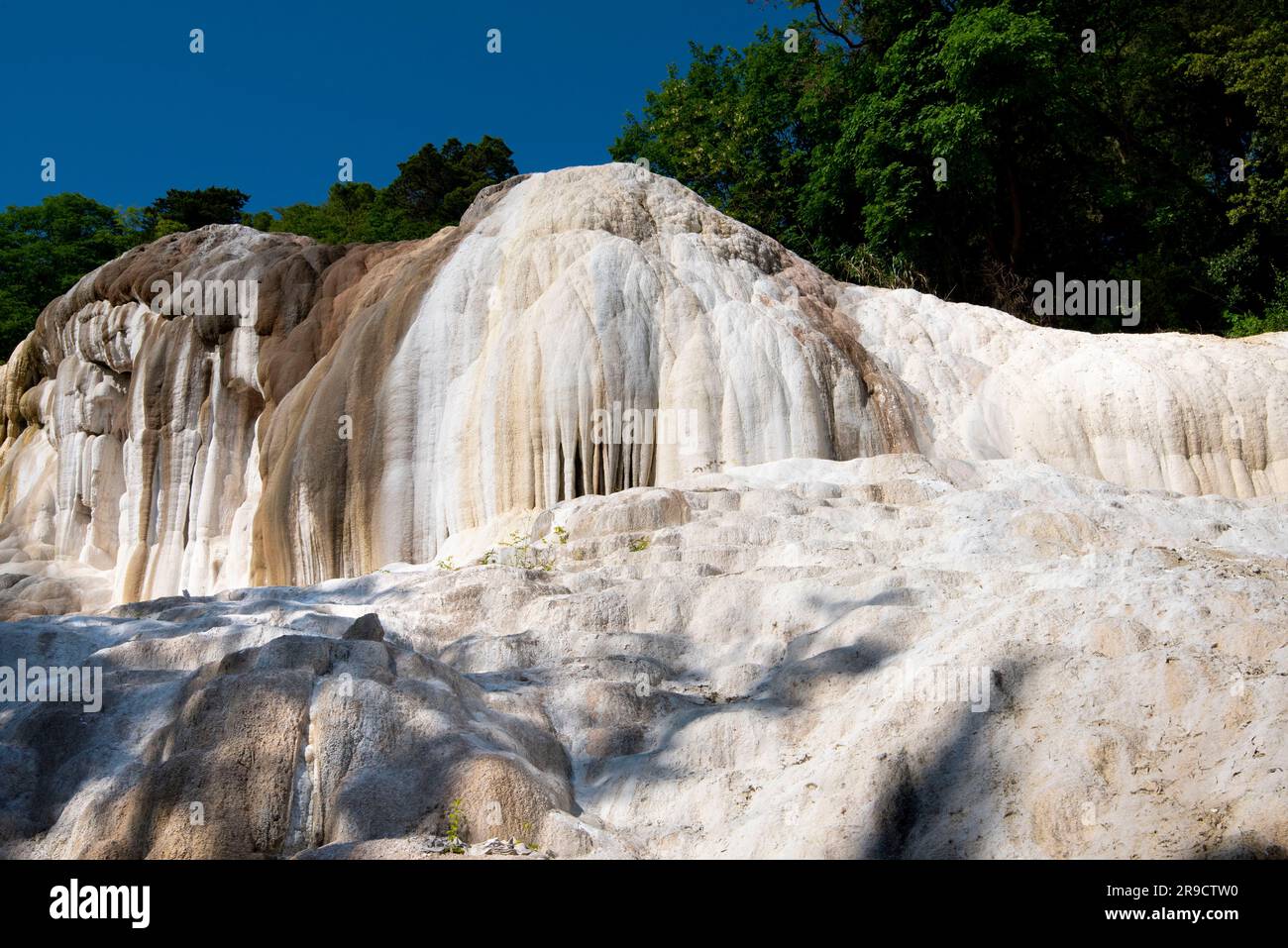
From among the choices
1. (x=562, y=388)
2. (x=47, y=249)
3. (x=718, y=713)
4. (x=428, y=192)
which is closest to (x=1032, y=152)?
(x=562, y=388)

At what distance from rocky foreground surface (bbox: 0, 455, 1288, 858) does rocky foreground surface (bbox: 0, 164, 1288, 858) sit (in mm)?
25

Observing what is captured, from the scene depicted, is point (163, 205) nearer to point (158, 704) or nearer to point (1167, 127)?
point (1167, 127)

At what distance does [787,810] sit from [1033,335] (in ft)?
43.7

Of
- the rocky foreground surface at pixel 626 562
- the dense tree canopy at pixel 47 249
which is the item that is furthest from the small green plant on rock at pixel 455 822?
the dense tree canopy at pixel 47 249

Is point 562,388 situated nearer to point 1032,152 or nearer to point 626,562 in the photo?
point 626,562

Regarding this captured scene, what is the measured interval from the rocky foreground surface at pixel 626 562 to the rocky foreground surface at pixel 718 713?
0.08ft

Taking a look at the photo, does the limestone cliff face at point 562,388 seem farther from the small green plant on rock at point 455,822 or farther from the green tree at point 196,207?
the green tree at point 196,207

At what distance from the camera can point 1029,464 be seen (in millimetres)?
13422

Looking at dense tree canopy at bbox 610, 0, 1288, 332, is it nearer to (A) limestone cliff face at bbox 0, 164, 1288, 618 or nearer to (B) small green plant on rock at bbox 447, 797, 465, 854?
(A) limestone cliff face at bbox 0, 164, 1288, 618

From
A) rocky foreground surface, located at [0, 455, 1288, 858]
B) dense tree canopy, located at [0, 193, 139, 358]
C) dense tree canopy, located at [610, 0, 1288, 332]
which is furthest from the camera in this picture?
dense tree canopy, located at [0, 193, 139, 358]

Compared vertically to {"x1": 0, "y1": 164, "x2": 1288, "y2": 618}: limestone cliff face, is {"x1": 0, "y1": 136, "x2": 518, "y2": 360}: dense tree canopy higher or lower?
higher

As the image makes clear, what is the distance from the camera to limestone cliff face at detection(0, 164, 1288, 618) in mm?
14820

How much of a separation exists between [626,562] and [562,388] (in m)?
5.29

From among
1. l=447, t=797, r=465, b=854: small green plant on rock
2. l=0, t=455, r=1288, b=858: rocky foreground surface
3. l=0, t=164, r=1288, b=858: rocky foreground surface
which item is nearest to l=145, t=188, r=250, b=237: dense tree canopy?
l=0, t=164, r=1288, b=858: rocky foreground surface
